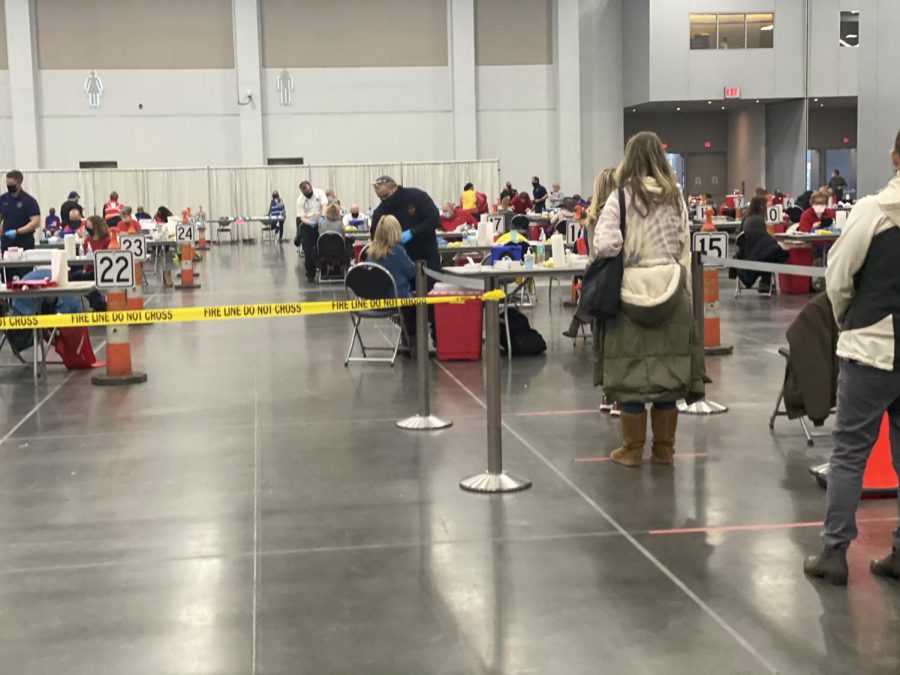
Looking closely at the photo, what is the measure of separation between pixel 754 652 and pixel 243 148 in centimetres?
3219

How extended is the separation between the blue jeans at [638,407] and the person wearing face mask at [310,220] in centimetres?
1298

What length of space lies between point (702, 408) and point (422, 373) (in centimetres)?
184

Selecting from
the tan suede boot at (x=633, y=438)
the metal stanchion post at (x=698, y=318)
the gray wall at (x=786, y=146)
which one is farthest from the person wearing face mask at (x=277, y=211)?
the tan suede boot at (x=633, y=438)

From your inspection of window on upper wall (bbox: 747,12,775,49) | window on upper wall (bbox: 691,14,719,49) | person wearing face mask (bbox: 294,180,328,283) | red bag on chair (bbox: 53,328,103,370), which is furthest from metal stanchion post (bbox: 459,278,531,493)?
window on upper wall (bbox: 747,12,775,49)

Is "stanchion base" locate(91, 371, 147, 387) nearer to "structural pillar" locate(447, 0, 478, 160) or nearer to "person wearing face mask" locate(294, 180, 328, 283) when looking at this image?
"person wearing face mask" locate(294, 180, 328, 283)

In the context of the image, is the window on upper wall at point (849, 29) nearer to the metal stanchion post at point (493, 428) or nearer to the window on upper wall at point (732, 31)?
the window on upper wall at point (732, 31)

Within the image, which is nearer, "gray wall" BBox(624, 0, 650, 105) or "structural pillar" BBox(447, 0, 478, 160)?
"gray wall" BBox(624, 0, 650, 105)

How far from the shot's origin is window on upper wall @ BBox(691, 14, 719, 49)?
34062 millimetres

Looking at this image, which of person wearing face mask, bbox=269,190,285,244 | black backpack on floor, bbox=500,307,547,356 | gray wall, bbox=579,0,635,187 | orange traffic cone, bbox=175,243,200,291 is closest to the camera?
black backpack on floor, bbox=500,307,547,356

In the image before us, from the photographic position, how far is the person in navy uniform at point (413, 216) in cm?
1071

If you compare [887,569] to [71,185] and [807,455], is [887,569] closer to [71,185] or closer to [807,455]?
[807,455]

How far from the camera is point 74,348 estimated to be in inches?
402

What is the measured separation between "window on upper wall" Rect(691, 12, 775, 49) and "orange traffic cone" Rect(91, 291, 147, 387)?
2785 cm

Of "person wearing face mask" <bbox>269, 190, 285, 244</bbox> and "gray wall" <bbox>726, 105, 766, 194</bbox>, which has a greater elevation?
"gray wall" <bbox>726, 105, 766, 194</bbox>
